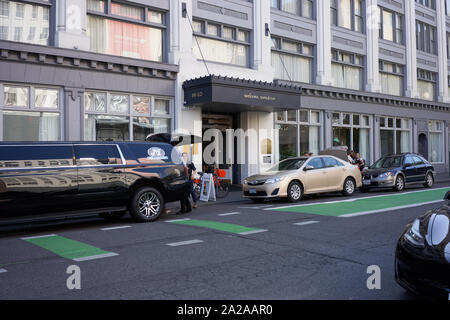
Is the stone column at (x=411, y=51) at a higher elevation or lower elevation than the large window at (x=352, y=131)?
higher

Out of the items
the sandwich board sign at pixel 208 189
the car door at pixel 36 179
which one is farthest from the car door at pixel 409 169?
the car door at pixel 36 179

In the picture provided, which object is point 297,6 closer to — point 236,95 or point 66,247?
point 236,95

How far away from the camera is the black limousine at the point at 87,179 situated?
8594 mm

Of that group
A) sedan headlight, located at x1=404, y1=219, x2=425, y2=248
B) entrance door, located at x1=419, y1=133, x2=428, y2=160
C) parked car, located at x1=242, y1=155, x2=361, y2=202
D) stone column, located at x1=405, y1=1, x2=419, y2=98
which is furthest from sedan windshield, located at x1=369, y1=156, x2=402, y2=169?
entrance door, located at x1=419, y1=133, x2=428, y2=160

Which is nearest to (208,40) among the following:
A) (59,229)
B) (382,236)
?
(59,229)

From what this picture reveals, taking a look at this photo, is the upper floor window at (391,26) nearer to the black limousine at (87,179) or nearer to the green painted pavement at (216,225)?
the black limousine at (87,179)

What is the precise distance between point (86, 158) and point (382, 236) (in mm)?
6392

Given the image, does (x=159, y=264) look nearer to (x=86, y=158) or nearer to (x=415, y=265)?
(x=415, y=265)

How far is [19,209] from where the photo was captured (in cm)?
857

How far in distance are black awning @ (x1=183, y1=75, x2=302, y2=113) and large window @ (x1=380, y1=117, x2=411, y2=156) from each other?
11.1m

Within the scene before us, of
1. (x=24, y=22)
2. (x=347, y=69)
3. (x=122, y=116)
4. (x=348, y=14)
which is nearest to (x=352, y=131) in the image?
(x=347, y=69)

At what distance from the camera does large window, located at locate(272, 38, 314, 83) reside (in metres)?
22.2

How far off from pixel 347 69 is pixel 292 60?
16.2 feet

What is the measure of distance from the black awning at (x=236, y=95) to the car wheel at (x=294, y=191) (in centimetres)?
502
